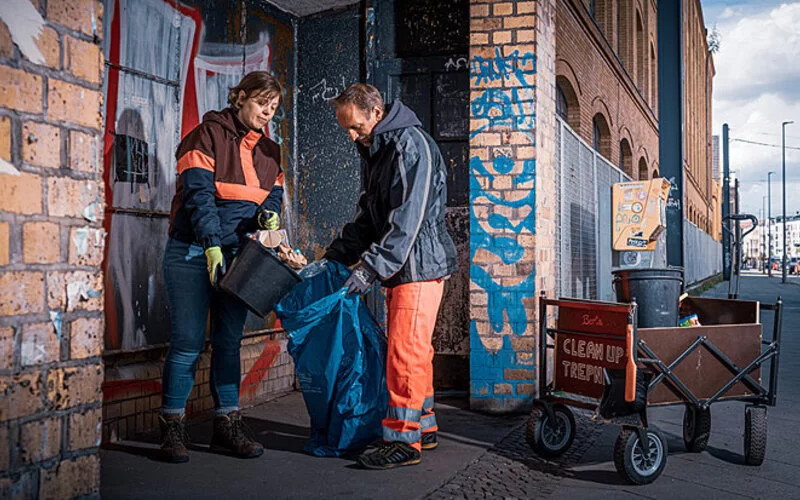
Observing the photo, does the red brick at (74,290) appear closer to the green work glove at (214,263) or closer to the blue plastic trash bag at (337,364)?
the green work glove at (214,263)

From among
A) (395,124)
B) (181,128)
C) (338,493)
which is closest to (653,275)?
(395,124)

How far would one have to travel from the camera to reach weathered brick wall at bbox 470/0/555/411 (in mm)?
5684

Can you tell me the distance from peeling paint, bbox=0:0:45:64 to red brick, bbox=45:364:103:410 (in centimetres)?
114

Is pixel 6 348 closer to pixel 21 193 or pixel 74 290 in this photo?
pixel 74 290

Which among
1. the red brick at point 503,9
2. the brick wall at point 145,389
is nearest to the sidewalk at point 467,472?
the brick wall at point 145,389

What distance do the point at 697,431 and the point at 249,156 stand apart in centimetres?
312

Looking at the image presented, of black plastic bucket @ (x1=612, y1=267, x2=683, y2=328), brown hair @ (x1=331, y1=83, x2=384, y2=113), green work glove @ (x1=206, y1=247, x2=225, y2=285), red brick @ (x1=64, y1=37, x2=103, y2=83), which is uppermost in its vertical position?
brown hair @ (x1=331, y1=83, x2=384, y2=113)

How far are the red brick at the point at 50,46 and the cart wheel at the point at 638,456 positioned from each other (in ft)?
10.3

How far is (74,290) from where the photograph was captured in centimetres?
286

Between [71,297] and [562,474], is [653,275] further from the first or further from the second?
[71,297]

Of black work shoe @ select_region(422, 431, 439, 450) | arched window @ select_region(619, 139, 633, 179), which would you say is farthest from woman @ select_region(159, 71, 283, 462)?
arched window @ select_region(619, 139, 633, 179)

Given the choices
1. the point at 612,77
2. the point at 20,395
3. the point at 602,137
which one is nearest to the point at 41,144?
the point at 20,395

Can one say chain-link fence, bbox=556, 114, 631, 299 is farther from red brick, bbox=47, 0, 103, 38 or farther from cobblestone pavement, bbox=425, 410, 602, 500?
red brick, bbox=47, 0, 103, 38

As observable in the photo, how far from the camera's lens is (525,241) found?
5.69m
